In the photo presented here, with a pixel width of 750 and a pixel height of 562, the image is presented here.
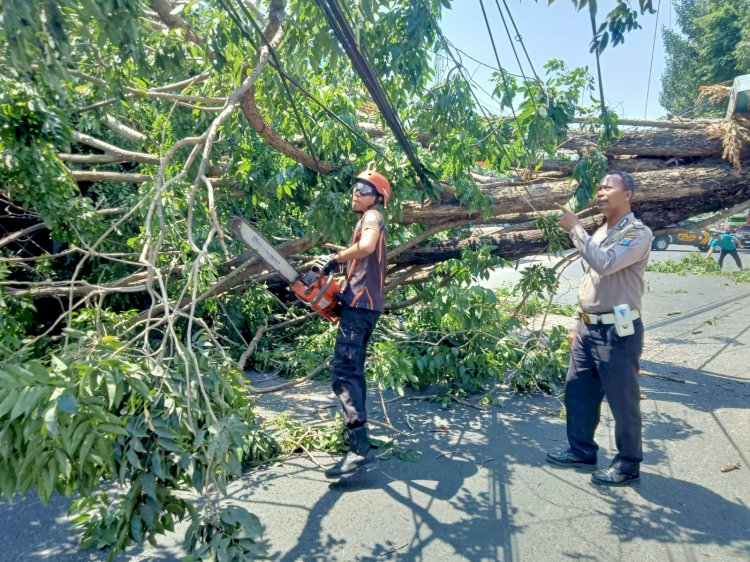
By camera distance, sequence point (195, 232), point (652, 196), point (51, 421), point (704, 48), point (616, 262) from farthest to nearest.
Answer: point (704, 48) → point (195, 232) → point (652, 196) → point (616, 262) → point (51, 421)

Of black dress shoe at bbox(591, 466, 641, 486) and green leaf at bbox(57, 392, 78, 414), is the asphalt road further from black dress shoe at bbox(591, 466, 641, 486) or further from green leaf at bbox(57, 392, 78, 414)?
green leaf at bbox(57, 392, 78, 414)

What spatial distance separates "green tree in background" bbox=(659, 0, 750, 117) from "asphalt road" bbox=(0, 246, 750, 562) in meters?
13.6

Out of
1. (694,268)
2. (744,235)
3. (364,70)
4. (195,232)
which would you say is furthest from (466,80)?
(744,235)

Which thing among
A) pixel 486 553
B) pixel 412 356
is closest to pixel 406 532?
pixel 486 553

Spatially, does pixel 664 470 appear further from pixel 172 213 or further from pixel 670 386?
pixel 172 213

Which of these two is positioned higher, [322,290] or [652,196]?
[652,196]

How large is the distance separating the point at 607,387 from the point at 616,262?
76 cm

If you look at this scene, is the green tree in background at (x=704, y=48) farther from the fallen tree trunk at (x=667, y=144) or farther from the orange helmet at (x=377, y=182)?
the orange helmet at (x=377, y=182)

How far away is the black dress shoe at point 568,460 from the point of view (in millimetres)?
3732

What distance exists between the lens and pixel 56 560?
2.80m

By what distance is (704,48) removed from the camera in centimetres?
1948

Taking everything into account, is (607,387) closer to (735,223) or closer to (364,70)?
(364,70)

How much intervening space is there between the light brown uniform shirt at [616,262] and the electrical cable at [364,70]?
1480 millimetres

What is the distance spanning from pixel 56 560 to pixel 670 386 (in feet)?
17.6
